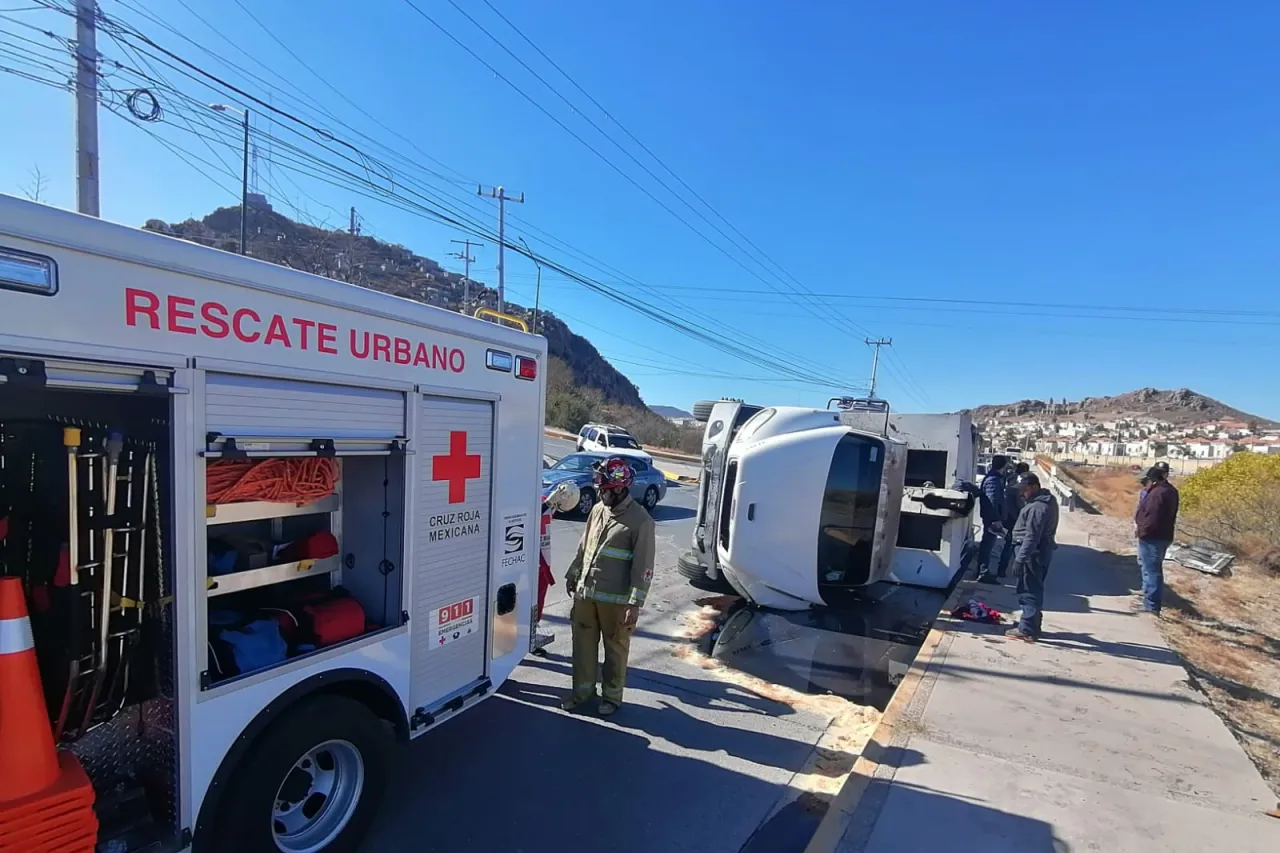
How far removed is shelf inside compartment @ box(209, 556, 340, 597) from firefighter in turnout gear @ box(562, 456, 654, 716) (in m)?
1.75

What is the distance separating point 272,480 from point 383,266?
79.0 metres

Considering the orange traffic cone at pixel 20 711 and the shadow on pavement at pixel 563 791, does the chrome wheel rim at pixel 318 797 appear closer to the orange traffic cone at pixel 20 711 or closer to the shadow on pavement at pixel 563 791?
the shadow on pavement at pixel 563 791

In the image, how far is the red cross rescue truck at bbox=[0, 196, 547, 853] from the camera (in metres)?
2.09

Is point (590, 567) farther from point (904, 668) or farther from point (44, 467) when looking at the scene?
point (904, 668)

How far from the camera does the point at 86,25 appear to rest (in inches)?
289

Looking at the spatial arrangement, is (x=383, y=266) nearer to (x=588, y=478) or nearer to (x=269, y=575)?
(x=588, y=478)

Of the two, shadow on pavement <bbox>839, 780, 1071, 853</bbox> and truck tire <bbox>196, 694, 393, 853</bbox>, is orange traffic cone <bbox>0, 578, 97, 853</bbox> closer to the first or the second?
truck tire <bbox>196, 694, 393, 853</bbox>

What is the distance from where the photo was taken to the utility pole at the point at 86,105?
729 centimetres

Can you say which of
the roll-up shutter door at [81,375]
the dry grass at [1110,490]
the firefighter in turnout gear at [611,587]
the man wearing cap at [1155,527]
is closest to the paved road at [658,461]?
the dry grass at [1110,490]

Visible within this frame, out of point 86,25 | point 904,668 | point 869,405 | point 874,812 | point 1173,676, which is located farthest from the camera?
point 869,405

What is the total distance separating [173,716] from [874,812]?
3.22 m

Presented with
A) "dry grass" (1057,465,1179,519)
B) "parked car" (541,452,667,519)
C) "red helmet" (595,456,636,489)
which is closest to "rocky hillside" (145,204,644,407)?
"parked car" (541,452,667,519)

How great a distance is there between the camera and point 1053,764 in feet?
13.1

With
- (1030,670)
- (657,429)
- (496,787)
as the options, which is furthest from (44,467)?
(657,429)
